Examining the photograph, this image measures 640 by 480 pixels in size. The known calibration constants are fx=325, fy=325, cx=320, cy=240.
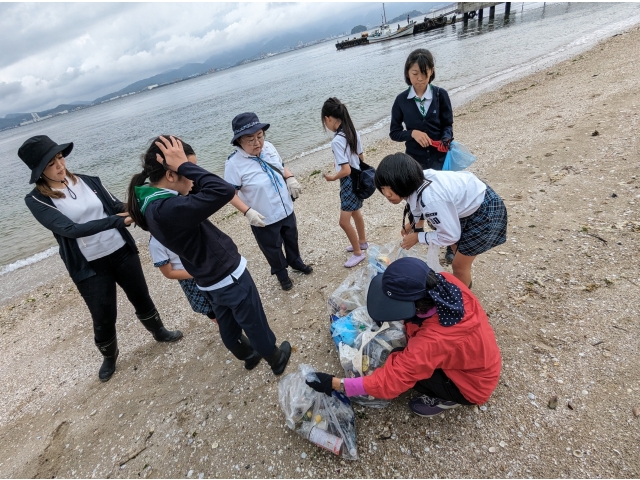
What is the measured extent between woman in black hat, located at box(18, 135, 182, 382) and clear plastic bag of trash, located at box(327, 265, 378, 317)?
6.79 feet

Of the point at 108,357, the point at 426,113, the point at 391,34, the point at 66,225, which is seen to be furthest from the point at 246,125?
the point at 391,34

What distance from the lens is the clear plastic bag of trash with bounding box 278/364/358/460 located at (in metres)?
2.26

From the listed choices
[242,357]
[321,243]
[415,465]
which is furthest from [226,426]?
[321,243]

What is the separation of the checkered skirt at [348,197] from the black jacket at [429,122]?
0.78 meters

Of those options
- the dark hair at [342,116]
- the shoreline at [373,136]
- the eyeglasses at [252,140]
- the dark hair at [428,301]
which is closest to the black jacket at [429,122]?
the dark hair at [342,116]

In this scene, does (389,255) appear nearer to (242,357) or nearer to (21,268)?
(242,357)

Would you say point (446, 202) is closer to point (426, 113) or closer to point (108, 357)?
point (426, 113)

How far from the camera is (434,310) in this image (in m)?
1.98

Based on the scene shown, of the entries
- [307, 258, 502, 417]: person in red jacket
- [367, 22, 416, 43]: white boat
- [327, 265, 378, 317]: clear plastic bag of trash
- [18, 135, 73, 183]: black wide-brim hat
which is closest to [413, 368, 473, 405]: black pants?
[307, 258, 502, 417]: person in red jacket

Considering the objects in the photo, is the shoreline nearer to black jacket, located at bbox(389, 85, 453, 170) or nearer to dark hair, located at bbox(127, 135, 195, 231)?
black jacket, located at bbox(389, 85, 453, 170)

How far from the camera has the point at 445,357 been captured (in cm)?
201

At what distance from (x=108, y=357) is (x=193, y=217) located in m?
2.70

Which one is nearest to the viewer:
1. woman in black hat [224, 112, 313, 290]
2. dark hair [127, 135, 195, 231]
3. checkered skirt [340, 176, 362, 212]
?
dark hair [127, 135, 195, 231]

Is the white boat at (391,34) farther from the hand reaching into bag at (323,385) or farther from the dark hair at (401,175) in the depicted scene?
the hand reaching into bag at (323,385)
